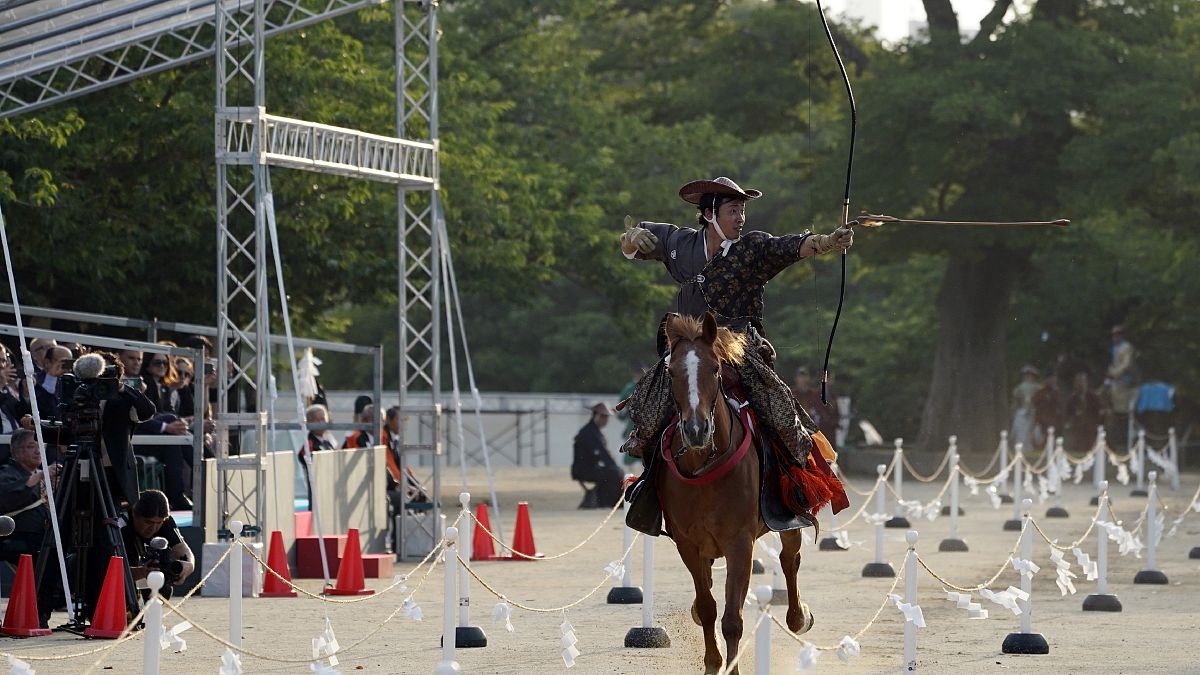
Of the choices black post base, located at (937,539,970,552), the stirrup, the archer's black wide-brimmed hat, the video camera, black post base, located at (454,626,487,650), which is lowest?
black post base, located at (454,626,487,650)

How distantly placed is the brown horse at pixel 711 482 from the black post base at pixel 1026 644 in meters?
2.38

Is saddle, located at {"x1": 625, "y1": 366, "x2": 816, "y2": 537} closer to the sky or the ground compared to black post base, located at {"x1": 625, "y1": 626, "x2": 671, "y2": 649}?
closer to the sky

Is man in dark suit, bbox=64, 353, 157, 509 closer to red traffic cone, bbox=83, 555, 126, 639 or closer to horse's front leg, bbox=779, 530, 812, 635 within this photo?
red traffic cone, bbox=83, 555, 126, 639

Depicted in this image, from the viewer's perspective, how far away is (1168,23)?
3453 cm

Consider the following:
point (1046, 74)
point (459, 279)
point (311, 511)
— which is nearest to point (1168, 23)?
point (1046, 74)

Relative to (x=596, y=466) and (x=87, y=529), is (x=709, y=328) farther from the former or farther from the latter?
(x=596, y=466)

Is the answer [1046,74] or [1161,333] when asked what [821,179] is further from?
[1161,333]

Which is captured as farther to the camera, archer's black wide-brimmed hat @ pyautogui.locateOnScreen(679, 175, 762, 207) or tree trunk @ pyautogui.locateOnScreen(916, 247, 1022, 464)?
tree trunk @ pyautogui.locateOnScreen(916, 247, 1022, 464)

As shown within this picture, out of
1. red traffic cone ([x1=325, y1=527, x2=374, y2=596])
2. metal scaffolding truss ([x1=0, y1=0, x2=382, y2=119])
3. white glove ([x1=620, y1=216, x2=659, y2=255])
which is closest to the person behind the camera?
white glove ([x1=620, y1=216, x2=659, y2=255])

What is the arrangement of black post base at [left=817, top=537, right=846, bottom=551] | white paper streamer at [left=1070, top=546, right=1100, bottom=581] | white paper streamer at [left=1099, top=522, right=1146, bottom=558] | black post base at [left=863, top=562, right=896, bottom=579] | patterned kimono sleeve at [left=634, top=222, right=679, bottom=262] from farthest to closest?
1. black post base at [left=817, top=537, right=846, bottom=551]
2. black post base at [left=863, top=562, right=896, bottom=579]
3. white paper streamer at [left=1099, top=522, right=1146, bottom=558]
4. white paper streamer at [left=1070, top=546, right=1100, bottom=581]
5. patterned kimono sleeve at [left=634, top=222, right=679, bottom=262]

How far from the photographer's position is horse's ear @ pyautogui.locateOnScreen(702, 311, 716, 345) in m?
9.90

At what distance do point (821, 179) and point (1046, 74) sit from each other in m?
4.61

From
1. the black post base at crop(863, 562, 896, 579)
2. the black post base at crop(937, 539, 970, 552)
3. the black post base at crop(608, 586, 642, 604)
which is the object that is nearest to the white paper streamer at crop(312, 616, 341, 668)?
the black post base at crop(608, 586, 642, 604)

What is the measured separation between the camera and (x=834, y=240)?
1034 centimetres
